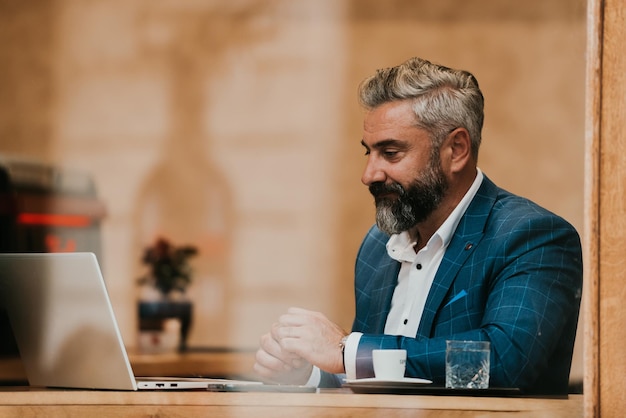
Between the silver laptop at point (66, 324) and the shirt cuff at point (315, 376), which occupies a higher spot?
the silver laptop at point (66, 324)

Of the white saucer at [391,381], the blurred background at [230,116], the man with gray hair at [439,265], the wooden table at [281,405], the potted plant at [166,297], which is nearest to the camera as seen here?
the wooden table at [281,405]

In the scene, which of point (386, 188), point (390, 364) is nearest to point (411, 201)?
point (386, 188)

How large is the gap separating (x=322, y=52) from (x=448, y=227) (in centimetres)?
446

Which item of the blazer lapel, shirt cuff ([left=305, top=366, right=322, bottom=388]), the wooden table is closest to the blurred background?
the blazer lapel

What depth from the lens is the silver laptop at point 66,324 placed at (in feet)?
5.19

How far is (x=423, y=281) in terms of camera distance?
198 centimetres

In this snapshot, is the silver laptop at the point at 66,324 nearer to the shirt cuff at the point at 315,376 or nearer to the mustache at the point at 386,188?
the shirt cuff at the point at 315,376

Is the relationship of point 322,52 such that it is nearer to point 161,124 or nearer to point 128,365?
point 161,124

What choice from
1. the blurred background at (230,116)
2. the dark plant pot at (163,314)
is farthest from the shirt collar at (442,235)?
the blurred background at (230,116)

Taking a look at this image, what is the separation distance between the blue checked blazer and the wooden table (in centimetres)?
11

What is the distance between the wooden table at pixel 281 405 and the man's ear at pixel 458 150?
0.68 metres

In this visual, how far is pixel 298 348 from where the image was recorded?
69.6 inches

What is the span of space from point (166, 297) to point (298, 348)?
164 inches

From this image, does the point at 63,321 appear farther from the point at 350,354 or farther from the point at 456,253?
the point at 456,253
